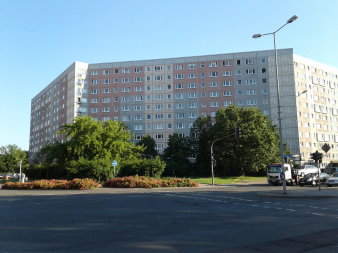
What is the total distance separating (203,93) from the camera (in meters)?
80.2

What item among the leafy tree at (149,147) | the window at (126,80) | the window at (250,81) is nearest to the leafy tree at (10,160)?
the window at (126,80)

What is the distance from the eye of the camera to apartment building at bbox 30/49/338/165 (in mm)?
77125

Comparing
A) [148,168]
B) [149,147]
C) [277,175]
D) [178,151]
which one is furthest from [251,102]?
[277,175]

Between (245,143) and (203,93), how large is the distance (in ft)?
94.5

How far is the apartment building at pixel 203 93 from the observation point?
7712 cm

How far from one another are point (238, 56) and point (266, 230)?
75.9 meters

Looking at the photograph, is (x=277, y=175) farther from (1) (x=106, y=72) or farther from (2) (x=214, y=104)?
(1) (x=106, y=72)

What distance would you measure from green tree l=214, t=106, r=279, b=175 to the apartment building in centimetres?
2252

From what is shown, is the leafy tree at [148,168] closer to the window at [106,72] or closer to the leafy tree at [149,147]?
the leafy tree at [149,147]

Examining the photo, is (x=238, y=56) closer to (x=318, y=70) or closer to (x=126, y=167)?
(x=318, y=70)

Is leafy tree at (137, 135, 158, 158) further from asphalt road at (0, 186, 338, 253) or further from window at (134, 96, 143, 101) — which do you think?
asphalt road at (0, 186, 338, 253)

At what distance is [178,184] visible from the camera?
111 ft

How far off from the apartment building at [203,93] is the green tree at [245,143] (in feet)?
73.9

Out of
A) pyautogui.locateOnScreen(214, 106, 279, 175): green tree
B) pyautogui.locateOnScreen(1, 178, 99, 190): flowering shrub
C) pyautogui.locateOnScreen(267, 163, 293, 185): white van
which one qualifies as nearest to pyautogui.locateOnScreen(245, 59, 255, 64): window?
pyautogui.locateOnScreen(214, 106, 279, 175): green tree
